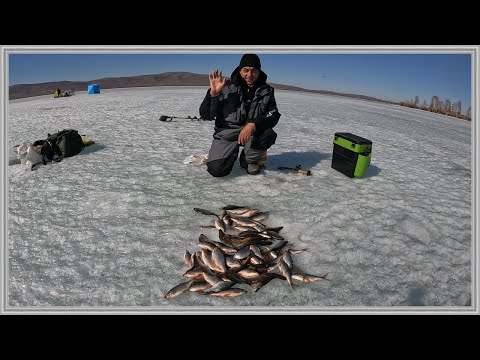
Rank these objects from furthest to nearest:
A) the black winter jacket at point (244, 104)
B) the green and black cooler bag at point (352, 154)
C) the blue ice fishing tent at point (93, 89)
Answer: the blue ice fishing tent at point (93, 89), the green and black cooler bag at point (352, 154), the black winter jacket at point (244, 104)

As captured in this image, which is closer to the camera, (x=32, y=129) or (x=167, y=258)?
(x=167, y=258)

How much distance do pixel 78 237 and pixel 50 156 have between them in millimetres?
2632

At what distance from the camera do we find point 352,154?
16.1 ft

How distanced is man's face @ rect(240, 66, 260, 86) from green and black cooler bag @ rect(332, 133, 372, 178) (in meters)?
1.69

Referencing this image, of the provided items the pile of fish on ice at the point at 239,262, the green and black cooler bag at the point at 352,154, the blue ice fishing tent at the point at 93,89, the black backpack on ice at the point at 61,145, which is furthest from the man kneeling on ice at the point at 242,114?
the blue ice fishing tent at the point at 93,89

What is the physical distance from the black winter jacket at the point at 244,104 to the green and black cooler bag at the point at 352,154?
1.22 metres

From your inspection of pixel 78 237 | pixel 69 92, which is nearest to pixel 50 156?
pixel 78 237

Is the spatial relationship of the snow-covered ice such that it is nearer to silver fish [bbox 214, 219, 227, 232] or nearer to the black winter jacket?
silver fish [bbox 214, 219, 227, 232]

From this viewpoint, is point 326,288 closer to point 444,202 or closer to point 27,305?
point 27,305

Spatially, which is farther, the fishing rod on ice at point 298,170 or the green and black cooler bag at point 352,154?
the fishing rod on ice at point 298,170

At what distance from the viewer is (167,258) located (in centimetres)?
309

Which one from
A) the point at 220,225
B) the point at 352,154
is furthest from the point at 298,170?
the point at 220,225

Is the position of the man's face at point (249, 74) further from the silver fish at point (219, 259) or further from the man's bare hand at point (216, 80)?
the silver fish at point (219, 259)

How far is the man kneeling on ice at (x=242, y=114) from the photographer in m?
4.43
